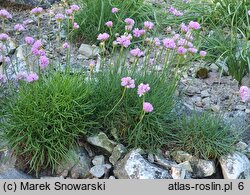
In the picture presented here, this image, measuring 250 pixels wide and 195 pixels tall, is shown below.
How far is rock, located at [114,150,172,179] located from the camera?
113 inches

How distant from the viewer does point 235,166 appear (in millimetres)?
3014

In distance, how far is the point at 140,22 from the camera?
181 inches

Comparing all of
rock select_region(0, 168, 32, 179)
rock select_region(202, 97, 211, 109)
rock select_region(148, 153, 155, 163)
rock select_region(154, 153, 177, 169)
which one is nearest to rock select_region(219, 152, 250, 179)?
rock select_region(154, 153, 177, 169)

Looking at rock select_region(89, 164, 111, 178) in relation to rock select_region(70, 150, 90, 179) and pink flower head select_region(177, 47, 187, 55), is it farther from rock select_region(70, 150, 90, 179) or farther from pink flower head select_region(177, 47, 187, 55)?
pink flower head select_region(177, 47, 187, 55)

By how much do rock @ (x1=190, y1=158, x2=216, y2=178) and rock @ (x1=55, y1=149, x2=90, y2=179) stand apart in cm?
73

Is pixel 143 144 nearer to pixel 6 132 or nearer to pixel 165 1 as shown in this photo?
pixel 6 132

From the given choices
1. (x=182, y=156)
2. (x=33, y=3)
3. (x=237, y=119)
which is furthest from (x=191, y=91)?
(x=33, y=3)

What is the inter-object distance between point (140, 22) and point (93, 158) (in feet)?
6.32

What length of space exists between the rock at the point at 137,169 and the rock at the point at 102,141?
0.52 ft

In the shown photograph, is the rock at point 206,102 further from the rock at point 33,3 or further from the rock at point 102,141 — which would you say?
the rock at point 33,3

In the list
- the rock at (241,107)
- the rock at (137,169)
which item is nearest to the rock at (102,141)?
the rock at (137,169)

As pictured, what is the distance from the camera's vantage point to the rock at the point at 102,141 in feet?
10.1

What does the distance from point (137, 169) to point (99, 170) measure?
28 cm

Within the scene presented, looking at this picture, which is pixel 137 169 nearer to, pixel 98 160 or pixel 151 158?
pixel 151 158
